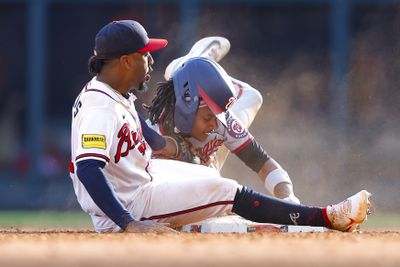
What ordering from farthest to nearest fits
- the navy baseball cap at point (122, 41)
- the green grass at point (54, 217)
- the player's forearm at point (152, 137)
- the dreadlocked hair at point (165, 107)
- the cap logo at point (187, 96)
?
the green grass at point (54, 217) < the dreadlocked hair at point (165, 107) < the cap logo at point (187, 96) < the player's forearm at point (152, 137) < the navy baseball cap at point (122, 41)

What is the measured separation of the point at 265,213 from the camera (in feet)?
13.7

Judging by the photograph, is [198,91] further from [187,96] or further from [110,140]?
[110,140]

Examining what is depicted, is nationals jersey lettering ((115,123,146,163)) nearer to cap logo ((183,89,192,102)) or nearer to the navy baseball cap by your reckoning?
the navy baseball cap

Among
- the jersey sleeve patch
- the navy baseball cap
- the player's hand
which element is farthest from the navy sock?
the jersey sleeve patch

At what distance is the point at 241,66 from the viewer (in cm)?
963

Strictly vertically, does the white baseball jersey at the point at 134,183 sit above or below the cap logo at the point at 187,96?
below

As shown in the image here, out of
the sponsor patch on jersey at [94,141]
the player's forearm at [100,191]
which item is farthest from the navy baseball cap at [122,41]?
the player's forearm at [100,191]

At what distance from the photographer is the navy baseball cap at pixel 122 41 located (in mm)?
4262

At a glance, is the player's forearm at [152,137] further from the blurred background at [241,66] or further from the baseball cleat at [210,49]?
the blurred background at [241,66]

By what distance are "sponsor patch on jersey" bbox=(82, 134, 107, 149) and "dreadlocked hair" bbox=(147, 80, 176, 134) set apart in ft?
3.00

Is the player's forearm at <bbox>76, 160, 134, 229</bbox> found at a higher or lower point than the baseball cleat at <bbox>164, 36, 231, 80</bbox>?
lower

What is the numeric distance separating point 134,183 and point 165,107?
75 cm

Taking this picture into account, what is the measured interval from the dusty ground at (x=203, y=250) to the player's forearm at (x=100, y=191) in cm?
11

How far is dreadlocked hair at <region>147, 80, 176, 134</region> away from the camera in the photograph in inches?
192
